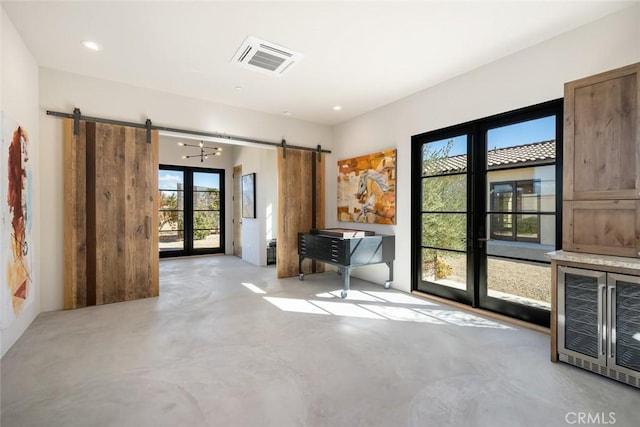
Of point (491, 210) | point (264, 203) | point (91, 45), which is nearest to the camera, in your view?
point (91, 45)

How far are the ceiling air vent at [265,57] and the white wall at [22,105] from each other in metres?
1.89

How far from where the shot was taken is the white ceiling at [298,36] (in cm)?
248

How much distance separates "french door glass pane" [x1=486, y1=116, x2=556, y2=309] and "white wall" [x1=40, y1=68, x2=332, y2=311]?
3.92 metres

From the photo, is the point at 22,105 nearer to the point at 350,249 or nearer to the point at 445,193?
the point at 350,249

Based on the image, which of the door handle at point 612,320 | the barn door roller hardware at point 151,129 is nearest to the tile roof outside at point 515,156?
the door handle at point 612,320

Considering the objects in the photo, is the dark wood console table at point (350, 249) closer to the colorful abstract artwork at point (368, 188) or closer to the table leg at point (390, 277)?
the table leg at point (390, 277)

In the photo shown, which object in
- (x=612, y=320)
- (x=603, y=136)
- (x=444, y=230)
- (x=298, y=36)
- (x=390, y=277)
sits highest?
(x=298, y=36)

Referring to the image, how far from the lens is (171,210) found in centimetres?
757

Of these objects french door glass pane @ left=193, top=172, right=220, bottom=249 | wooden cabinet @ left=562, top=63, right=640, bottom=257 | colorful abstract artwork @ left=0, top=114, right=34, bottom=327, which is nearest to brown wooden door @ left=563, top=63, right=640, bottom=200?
wooden cabinet @ left=562, top=63, right=640, bottom=257

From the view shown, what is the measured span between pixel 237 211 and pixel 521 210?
6.40 meters

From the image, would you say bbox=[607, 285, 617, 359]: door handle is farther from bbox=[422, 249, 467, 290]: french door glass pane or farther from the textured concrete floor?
bbox=[422, 249, 467, 290]: french door glass pane

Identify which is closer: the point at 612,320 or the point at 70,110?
the point at 612,320

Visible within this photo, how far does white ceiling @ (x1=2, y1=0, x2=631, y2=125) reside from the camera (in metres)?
2.48

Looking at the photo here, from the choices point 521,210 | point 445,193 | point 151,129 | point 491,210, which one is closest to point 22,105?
point 151,129
